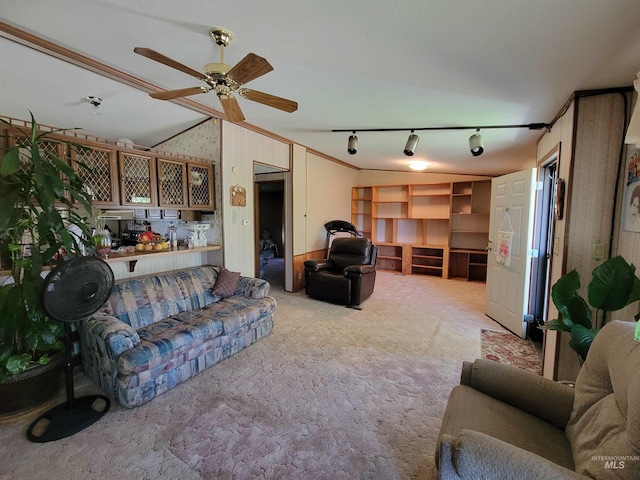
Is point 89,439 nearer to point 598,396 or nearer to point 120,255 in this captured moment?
point 120,255

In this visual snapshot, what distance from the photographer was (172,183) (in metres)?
3.16

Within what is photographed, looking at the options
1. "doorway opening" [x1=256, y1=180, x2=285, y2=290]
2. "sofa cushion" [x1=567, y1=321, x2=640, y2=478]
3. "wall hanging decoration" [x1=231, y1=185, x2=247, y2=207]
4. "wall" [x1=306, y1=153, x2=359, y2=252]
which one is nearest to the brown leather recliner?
"wall" [x1=306, y1=153, x2=359, y2=252]

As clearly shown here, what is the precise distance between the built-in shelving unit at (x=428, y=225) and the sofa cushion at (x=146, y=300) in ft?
16.1

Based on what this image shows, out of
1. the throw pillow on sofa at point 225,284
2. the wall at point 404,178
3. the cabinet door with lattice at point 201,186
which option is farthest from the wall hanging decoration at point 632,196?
the wall at point 404,178

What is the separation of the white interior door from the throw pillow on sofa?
3266 mm

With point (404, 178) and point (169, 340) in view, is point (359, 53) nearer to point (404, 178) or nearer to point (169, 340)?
point (169, 340)

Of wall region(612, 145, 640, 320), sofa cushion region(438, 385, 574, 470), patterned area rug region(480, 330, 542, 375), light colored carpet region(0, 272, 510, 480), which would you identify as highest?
wall region(612, 145, 640, 320)

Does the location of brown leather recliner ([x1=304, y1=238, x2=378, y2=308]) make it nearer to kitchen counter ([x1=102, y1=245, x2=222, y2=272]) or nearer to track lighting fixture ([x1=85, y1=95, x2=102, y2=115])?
kitchen counter ([x1=102, y1=245, x2=222, y2=272])

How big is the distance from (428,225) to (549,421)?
5.61 m

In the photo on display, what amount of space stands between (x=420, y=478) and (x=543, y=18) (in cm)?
238

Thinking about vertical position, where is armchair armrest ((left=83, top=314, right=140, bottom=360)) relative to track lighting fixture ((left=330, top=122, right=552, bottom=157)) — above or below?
below

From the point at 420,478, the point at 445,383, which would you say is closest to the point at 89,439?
the point at 420,478

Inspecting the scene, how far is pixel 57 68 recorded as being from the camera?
229 cm

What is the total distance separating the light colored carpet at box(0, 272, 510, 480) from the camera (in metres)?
1.58
